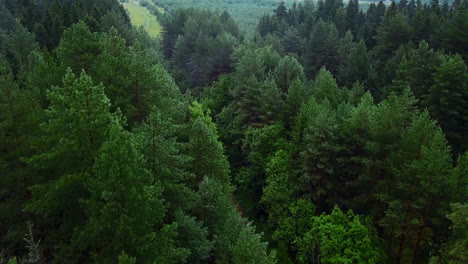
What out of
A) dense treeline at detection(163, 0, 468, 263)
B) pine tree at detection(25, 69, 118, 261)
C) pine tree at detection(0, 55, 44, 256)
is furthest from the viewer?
dense treeline at detection(163, 0, 468, 263)

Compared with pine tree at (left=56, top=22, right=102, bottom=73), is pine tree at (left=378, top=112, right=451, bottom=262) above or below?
below

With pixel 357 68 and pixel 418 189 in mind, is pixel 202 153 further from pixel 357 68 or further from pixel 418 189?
pixel 357 68

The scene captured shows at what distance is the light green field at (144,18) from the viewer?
154 m

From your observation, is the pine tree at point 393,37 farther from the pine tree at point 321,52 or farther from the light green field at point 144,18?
the light green field at point 144,18

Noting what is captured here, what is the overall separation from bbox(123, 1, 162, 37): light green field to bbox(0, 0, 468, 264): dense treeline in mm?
98366

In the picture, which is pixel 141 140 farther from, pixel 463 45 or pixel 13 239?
pixel 463 45

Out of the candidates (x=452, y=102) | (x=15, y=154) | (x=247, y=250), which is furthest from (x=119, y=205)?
(x=452, y=102)

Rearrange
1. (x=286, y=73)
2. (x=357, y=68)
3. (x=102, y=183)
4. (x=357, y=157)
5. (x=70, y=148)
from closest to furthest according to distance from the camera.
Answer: (x=102, y=183) → (x=70, y=148) → (x=357, y=157) → (x=286, y=73) → (x=357, y=68)

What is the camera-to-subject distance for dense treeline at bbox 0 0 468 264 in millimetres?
18828

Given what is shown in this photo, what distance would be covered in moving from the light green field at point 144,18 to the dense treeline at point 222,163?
98366mm

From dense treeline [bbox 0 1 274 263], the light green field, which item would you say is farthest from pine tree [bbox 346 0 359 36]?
the light green field

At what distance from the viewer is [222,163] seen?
31.3m

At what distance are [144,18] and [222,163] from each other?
5809 inches

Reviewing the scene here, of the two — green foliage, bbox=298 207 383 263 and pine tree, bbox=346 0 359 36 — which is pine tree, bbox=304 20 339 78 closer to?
pine tree, bbox=346 0 359 36
